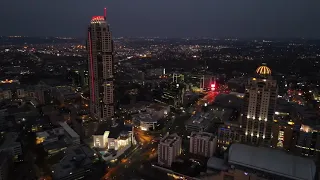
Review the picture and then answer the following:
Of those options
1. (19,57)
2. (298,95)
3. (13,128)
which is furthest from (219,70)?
(19,57)

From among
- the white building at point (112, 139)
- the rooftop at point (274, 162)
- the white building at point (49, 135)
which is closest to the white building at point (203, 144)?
the rooftop at point (274, 162)

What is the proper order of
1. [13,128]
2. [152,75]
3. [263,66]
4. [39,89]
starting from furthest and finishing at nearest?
1. [152,75]
2. [39,89]
3. [13,128]
4. [263,66]

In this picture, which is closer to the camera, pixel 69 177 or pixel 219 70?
pixel 69 177

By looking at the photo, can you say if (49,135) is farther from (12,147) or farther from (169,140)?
(169,140)

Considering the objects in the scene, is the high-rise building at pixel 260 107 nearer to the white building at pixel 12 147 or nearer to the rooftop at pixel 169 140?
the rooftop at pixel 169 140

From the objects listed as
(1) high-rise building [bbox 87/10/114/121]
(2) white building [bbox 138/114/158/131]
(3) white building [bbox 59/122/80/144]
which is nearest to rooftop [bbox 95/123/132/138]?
(3) white building [bbox 59/122/80/144]

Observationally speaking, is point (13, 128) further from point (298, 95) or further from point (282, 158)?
point (298, 95)
